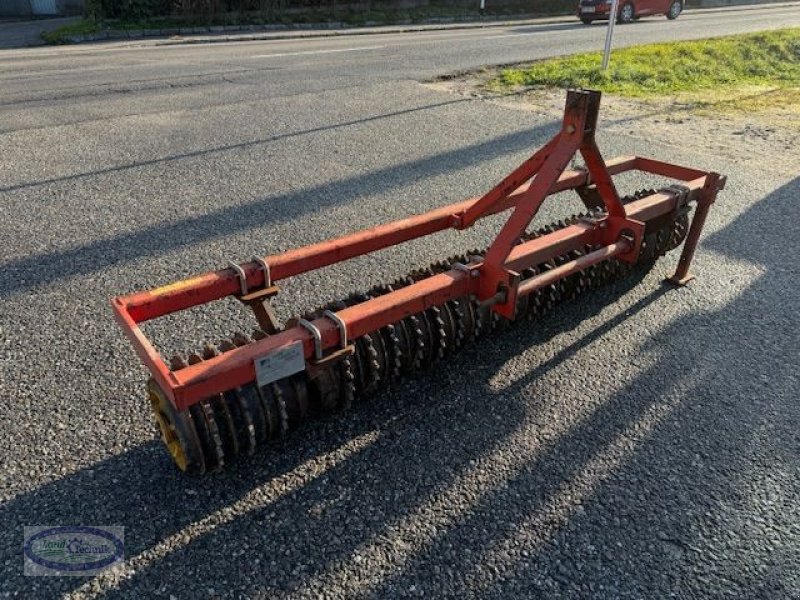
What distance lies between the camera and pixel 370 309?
2.26 meters

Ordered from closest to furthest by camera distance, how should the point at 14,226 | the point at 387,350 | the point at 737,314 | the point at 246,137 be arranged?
the point at 387,350 < the point at 737,314 < the point at 14,226 < the point at 246,137

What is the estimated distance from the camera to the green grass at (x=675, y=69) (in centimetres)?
954

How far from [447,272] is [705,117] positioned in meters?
6.75

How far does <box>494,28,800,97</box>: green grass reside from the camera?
954 cm

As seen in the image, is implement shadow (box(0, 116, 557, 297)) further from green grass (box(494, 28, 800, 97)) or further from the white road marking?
the white road marking

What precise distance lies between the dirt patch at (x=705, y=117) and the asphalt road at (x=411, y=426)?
111cm

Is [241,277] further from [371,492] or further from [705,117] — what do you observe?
[705,117]

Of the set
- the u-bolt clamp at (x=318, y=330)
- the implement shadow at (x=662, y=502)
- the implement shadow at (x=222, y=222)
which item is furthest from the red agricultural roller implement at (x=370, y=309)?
the implement shadow at (x=222, y=222)

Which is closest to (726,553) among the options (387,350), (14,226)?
(387,350)

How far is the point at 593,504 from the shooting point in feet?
7.25

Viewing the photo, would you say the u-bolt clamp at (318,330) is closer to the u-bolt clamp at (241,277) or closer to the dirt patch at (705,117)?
the u-bolt clamp at (241,277)

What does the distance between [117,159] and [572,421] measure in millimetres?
5018

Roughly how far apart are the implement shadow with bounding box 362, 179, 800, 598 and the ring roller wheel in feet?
2.13

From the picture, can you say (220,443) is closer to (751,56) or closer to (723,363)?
(723,363)
